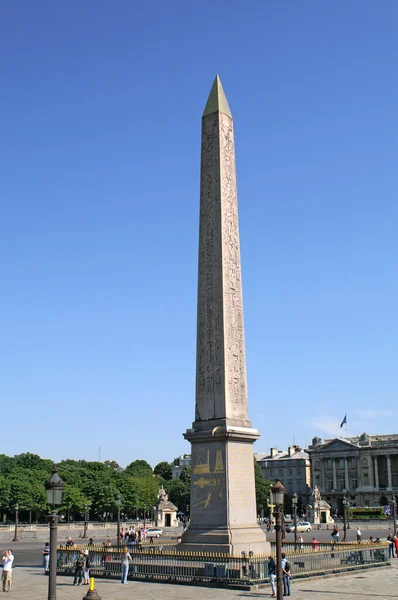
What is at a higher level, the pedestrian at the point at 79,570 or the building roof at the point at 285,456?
the building roof at the point at 285,456

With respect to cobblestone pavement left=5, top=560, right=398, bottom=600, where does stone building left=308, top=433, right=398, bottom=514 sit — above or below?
above

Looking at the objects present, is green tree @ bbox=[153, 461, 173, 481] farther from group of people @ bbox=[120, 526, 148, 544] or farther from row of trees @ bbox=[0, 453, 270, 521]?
group of people @ bbox=[120, 526, 148, 544]

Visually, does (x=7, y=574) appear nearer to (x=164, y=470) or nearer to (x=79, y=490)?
(x=79, y=490)

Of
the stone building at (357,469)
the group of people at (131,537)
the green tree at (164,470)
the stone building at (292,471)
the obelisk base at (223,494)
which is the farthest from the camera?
the green tree at (164,470)

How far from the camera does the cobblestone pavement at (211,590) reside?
18953 millimetres

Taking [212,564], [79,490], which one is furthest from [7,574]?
[79,490]

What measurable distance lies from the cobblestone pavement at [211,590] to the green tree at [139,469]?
105535 millimetres

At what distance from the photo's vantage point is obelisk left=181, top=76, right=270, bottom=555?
23.4m

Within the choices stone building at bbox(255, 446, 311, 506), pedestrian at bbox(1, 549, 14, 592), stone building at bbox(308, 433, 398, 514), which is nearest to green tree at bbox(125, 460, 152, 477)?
stone building at bbox(255, 446, 311, 506)

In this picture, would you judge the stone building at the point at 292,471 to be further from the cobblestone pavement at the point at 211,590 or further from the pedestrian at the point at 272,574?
the pedestrian at the point at 272,574

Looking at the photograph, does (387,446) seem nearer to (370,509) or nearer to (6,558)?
(370,509)

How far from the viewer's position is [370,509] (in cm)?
10050

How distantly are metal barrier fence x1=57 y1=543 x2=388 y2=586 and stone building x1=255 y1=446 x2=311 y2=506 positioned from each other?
114 metres

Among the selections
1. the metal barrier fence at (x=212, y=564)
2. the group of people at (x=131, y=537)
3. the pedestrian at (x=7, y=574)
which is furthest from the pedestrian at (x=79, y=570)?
the group of people at (x=131, y=537)
